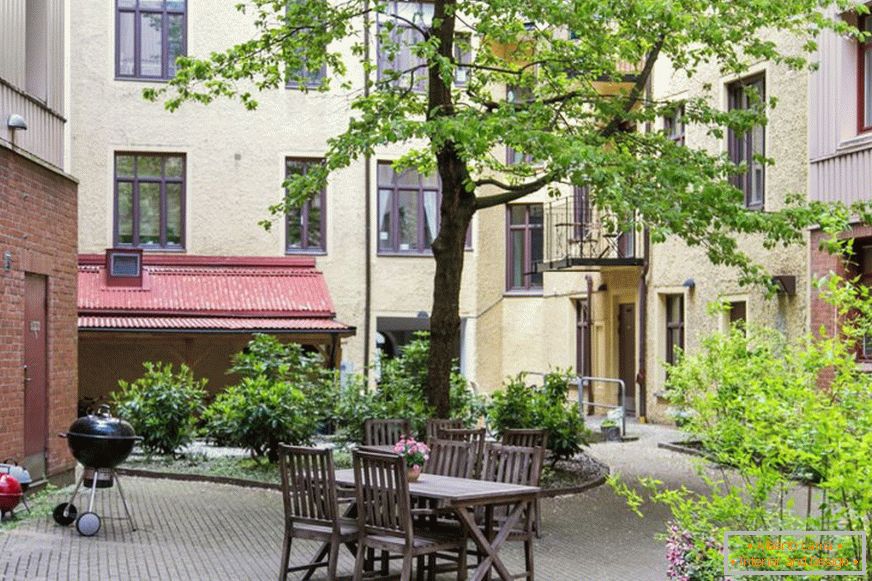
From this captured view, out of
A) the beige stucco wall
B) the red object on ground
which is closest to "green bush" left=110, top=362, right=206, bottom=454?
the red object on ground

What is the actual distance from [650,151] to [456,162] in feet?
7.81

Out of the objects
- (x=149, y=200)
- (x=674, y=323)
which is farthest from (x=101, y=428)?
(x=149, y=200)

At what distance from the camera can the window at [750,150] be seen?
2295cm

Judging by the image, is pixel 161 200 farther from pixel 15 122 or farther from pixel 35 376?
pixel 15 122

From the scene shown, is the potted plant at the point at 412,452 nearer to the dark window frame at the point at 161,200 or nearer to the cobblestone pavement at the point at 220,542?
the cobblestone pavement at the point at 220,542

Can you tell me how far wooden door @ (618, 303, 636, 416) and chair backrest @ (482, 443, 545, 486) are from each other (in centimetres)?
1763

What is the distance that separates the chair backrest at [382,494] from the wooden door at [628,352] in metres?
19.2

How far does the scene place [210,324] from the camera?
2789 cm

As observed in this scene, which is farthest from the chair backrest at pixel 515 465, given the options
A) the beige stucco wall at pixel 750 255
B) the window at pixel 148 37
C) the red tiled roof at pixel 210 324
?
the window at pixel 148 37

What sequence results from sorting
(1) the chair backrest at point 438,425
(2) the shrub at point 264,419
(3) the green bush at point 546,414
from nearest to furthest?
(1) the chair backrest at point 438,425
(3) the green bush at point 546,414
(2) the shrub at point 264,419

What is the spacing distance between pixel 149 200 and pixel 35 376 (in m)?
14.6

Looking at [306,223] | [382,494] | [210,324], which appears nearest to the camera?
[382,494]

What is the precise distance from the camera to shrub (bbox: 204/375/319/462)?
60.0 ft

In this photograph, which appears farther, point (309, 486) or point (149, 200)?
point (149, 200)
